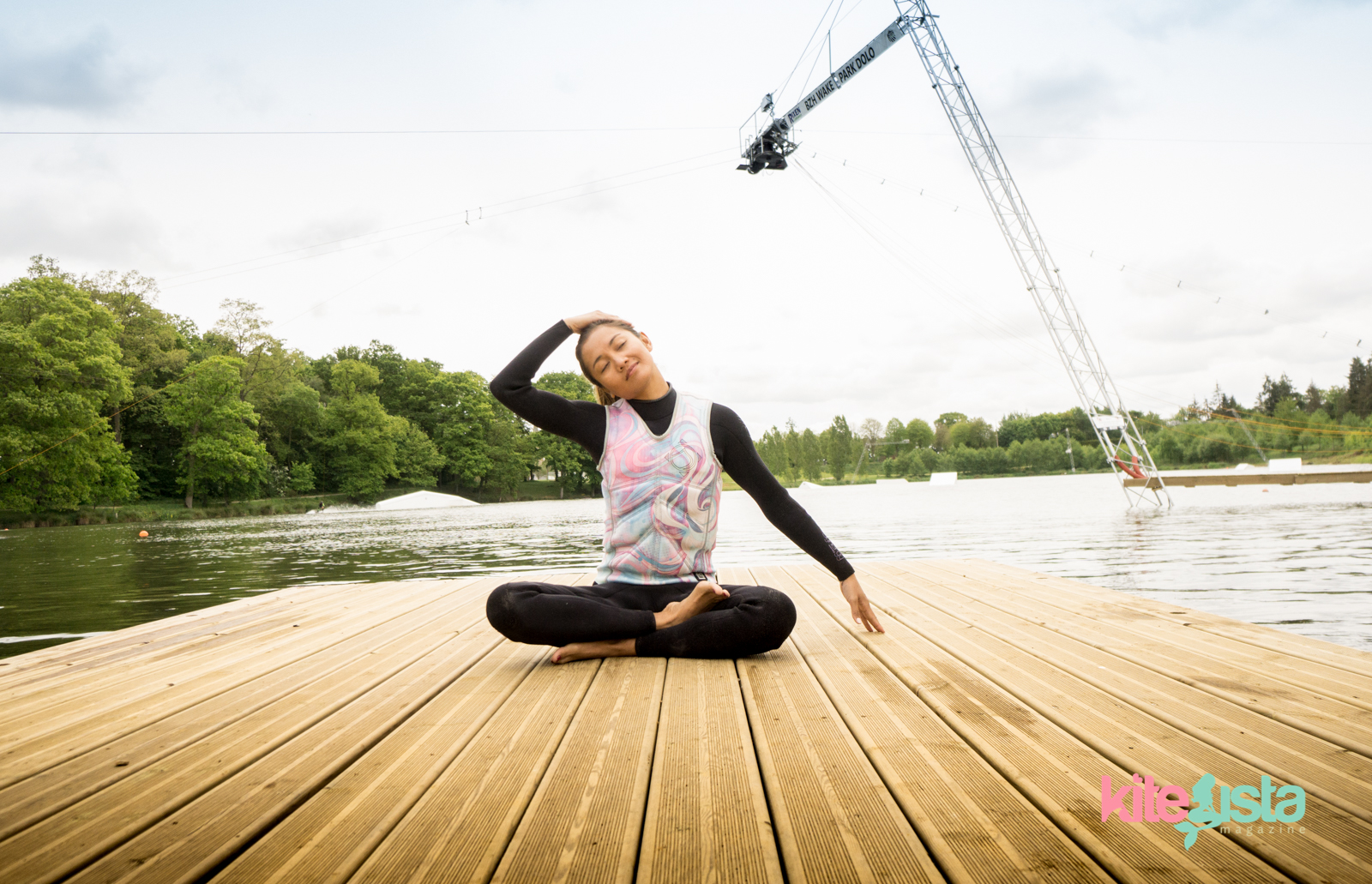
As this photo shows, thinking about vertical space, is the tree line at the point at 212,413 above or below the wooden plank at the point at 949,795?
above

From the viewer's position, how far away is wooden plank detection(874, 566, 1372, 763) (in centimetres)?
146

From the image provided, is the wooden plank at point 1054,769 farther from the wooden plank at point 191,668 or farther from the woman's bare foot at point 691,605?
the wooden plank at point 191,668

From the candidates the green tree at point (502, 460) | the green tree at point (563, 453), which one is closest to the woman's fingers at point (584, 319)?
the green tree at point (563, 453)

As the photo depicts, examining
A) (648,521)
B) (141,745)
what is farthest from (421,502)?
(141,745)

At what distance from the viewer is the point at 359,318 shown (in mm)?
49875

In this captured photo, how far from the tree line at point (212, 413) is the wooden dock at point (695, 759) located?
25.5 metres

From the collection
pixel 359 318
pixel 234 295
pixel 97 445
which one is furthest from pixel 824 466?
pixel 97 445

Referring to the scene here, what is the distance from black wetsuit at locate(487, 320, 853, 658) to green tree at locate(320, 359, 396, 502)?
44.0m

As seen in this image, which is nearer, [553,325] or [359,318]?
Answer: [553,325]

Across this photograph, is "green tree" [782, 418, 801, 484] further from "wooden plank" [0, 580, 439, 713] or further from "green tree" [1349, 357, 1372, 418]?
"wooden plank" [0, 580, 439, 713]

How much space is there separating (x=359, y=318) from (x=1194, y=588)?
171 feet

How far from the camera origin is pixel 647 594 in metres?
2.44

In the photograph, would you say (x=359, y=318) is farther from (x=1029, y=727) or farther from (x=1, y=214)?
(x=1029, y=727)

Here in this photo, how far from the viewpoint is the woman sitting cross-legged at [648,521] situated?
2.34 metres
